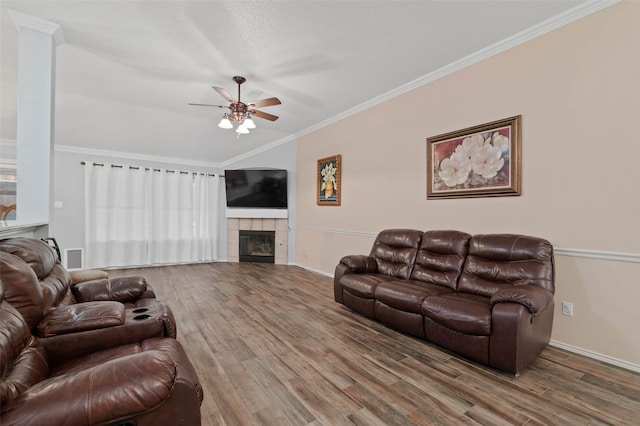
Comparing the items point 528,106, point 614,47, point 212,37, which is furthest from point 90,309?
point 614,47

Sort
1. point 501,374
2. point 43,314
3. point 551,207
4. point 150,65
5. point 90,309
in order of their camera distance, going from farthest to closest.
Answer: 1. point 150,65
2. point 551,207
3. point 501,374
4. point 90,309
5. point 43,314

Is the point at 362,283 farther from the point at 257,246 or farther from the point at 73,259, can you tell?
the point at 73,259

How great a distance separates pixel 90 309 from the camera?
158cm

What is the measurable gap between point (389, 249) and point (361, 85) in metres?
2.25

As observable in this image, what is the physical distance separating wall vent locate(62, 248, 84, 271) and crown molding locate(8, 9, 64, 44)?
4767 mm

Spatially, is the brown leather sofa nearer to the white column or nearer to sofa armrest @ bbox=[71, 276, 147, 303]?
sofa armrest @ bbox=[71, 276, 147, 303]

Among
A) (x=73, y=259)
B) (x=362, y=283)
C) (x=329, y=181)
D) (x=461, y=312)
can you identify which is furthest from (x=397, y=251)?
(x=73, y=259)

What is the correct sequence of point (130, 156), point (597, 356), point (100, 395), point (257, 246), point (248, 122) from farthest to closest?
1. point (257, 246)
2. point (130, 156)
3. point (248, 122)
4. point (597, 356)
5. point (100, 395)

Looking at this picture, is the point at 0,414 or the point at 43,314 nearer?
the point at 0,414

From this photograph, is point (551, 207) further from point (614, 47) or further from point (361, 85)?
point (361, 85)

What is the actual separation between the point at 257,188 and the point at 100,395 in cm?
589

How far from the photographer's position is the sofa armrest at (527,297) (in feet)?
6.70

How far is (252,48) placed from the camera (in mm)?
2926

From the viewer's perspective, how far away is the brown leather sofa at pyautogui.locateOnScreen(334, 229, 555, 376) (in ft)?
6.79
